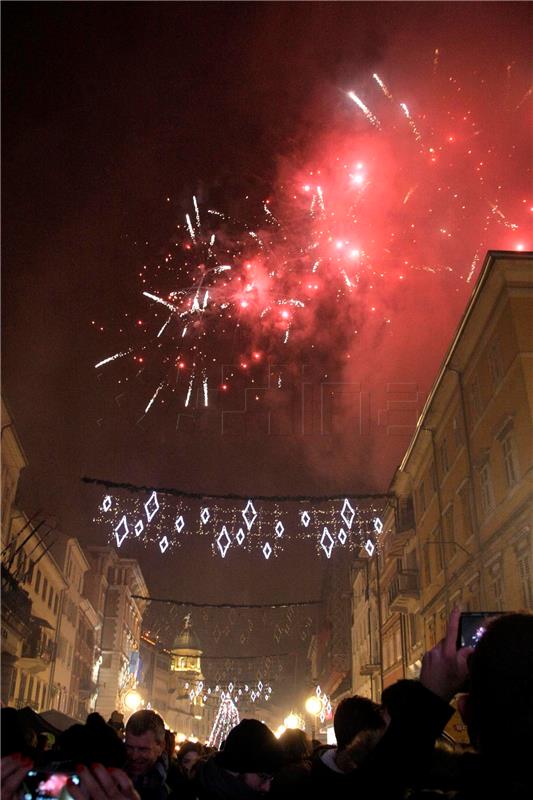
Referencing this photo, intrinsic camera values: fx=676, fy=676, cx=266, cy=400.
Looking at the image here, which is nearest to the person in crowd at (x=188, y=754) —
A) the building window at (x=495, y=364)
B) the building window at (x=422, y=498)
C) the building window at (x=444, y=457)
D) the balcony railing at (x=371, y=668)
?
the building window at (x=495, y=364)

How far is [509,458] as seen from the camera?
2028cm

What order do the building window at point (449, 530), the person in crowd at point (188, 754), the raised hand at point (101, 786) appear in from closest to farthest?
the raised hand at point (101, 786)
the person in crowd at point (188, 754)
the building window at point (449, 530)

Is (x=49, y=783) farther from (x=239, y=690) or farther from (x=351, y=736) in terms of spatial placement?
(x=239, y=690)

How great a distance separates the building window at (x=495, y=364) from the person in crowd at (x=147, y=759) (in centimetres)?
1844

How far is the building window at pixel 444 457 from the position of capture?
2787 cm

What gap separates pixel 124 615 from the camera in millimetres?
72938

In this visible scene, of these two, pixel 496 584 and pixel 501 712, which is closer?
pixel 501 712

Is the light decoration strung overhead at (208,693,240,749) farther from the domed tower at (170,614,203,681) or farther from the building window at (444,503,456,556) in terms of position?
the building window at (444,503,456,556)

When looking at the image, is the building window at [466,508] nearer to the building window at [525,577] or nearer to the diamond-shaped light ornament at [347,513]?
the diamond-shaped light ornament at [347,513]

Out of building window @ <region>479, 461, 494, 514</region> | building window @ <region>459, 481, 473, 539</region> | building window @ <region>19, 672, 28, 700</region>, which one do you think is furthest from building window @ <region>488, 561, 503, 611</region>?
building window @ <region>19, 672, 28, 700</region>

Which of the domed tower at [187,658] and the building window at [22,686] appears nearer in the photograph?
the building window at [22,686]

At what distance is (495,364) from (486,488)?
420 centimetres

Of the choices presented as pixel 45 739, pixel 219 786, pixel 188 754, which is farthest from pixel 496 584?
pixel 219 786

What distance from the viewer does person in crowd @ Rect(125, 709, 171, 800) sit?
14.0 ft
